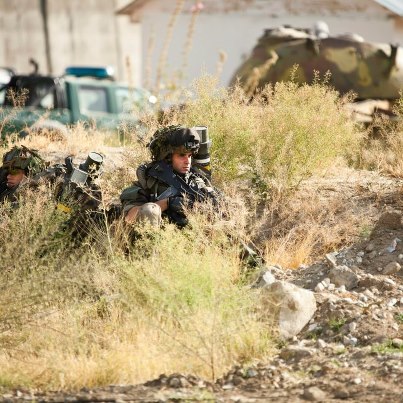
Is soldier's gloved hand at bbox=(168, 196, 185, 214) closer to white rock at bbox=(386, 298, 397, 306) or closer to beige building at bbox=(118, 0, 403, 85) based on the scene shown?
white rock at bbox=(386, 298, 397, 306)

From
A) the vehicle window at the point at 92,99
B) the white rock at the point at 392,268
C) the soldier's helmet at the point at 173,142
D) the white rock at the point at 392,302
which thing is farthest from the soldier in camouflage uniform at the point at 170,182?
the vehicle window at the point at 92,99

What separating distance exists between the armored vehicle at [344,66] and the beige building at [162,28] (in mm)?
3915

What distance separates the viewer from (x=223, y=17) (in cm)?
2747

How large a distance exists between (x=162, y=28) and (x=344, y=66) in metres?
12.3

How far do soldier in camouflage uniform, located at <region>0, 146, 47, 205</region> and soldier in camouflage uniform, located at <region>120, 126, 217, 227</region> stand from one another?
3.76 feet

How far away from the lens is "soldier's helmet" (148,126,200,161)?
9.91 m

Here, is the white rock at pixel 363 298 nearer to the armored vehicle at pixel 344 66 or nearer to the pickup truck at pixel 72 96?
the armored vehicle at pixel 344 66

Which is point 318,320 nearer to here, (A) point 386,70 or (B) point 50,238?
(B) point 50,238

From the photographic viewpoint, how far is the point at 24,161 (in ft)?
35.5

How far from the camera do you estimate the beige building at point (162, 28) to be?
26.0 m

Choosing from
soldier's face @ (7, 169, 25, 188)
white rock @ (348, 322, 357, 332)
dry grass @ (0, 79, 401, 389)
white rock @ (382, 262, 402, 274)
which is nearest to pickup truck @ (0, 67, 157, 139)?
dry grass @ (0, 79, 401, 389)

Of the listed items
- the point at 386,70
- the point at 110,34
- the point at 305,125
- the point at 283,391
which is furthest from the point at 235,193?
the point at 110,34

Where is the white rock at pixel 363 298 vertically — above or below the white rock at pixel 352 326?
below

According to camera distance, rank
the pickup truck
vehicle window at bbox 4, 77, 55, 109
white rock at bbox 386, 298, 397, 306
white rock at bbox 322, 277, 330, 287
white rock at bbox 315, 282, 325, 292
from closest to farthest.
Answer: white rock at bbox 386, 298, 397, 306 < white rock at bbox 315, 282, 325, 292 < white rock at bbox 322, 277, 330, 287 < the pickup truck < vehicle window at bbox 4, 77, 55, 109
